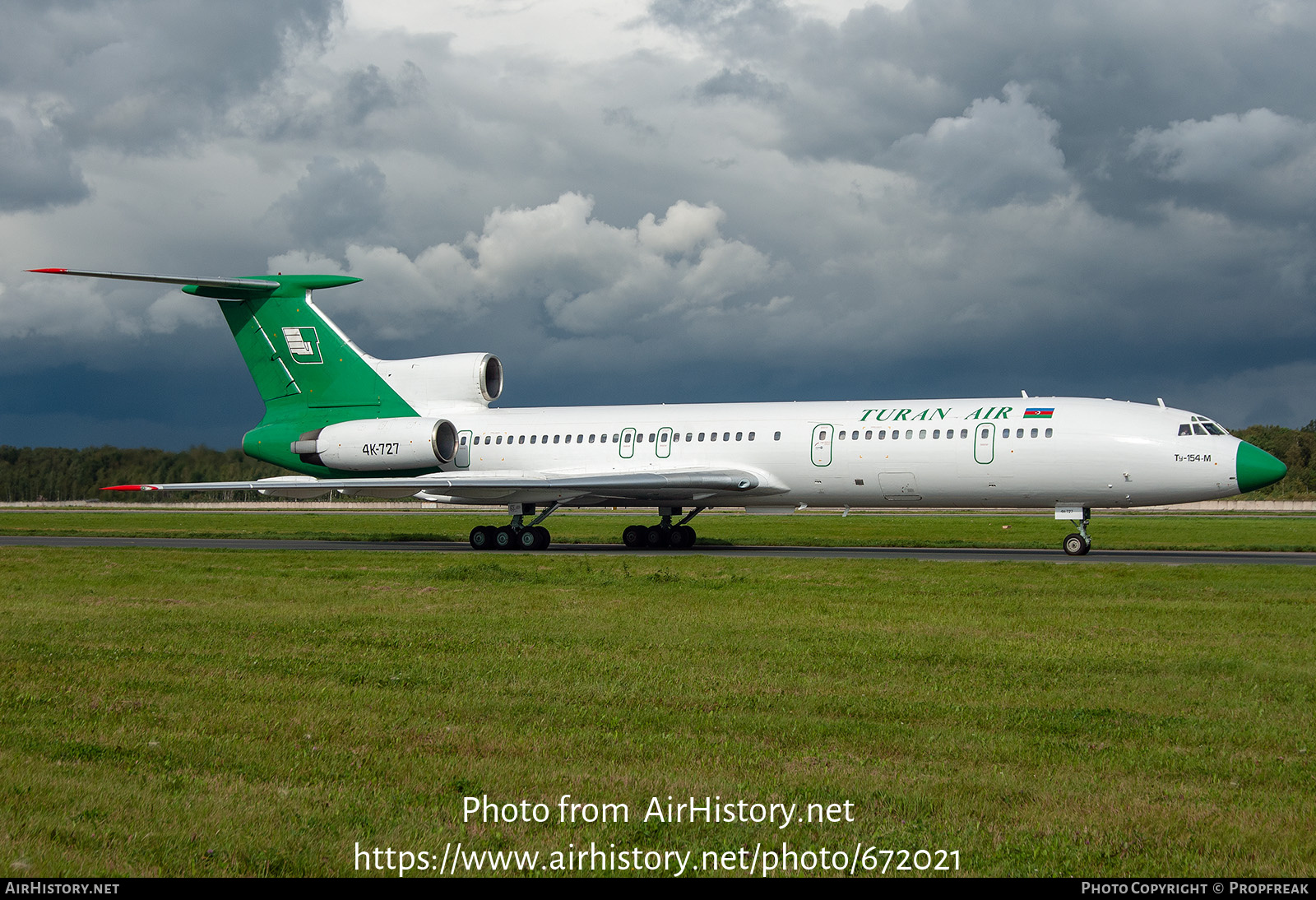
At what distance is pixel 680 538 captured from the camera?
1175 inches

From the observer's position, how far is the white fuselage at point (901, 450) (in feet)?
80.3

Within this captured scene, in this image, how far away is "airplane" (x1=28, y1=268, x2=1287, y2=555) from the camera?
24781 millimetres

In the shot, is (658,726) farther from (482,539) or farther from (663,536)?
(663,536)

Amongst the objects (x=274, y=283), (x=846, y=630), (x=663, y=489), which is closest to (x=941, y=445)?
(x=663, y=489)

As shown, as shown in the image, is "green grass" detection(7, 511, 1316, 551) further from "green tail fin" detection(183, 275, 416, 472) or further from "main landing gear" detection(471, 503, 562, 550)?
"green tail fin" detection(183, 275, 416, 472)

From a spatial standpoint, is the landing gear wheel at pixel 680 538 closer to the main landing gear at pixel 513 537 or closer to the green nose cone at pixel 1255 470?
the main landing gear at pixel 513 537

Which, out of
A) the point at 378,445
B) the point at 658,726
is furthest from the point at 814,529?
the point at 658,726

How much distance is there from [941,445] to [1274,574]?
8.19 metres

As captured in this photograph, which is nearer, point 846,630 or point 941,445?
point 846,630

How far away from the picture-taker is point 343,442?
100 feet

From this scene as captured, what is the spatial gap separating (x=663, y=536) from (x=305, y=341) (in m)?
11.8

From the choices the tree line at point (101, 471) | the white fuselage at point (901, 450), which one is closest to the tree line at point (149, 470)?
the tree line at point (101, 471)

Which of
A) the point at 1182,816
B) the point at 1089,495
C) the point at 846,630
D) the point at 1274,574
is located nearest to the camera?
the point at 1182,816

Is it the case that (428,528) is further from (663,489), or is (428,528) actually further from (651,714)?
(651,714)
